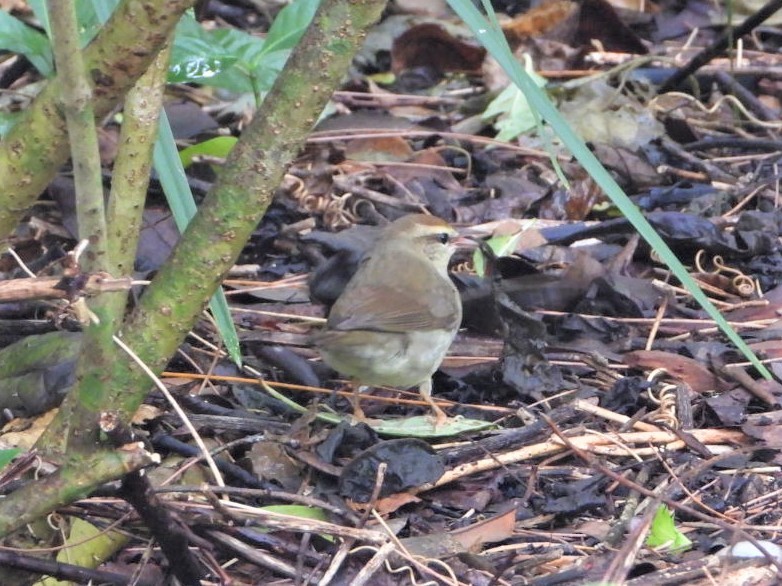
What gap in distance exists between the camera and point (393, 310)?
474 cm

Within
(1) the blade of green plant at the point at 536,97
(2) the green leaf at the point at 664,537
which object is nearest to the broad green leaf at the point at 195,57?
(1) the blade of green plant at the point at 536,97

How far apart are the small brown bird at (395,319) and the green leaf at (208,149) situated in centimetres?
101

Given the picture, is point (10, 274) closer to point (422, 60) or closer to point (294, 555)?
point (294, 555)

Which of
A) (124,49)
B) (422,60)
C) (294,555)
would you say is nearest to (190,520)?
(294,555)

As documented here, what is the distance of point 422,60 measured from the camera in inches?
293

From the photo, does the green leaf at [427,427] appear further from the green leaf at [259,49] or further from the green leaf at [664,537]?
the green leaf at [259,49]

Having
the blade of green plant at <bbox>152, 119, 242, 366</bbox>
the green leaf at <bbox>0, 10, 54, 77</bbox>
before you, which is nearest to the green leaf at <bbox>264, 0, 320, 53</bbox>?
the green leaf at <bbox>0, 10, 54, 77</bbox>

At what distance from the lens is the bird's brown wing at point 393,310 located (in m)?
4.52

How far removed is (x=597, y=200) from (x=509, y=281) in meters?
0.99

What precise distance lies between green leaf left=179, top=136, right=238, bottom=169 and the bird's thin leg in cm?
169

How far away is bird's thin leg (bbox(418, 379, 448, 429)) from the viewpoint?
4.22m

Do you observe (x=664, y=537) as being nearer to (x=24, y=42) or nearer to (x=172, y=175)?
(x=172, y=175)

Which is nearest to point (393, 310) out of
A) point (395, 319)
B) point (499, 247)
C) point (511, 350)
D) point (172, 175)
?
point (395, 319)

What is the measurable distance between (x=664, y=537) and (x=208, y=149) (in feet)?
10.3
